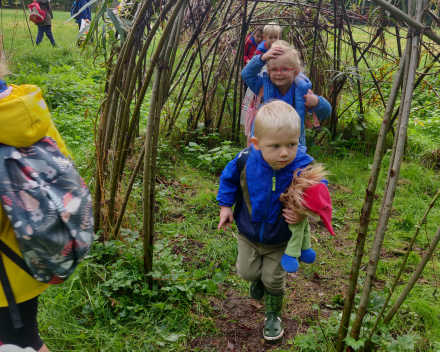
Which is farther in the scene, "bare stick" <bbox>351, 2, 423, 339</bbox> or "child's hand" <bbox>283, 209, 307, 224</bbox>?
"child's hand" <bbox>283, 209, 307, 224</bbox>

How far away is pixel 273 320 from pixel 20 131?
161 centimetres

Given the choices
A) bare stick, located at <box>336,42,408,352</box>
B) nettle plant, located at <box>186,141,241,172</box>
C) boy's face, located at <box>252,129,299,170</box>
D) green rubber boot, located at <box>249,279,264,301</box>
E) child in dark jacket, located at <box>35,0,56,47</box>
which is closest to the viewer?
bare stick, located at <box>336,42,408,352</box>

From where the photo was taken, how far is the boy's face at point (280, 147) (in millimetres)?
1731

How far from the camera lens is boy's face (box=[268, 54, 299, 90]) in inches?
105

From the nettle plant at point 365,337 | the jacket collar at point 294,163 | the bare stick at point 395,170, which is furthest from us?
the jacket collar at point 294,163

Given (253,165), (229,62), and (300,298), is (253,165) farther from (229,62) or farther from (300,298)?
(229,62)

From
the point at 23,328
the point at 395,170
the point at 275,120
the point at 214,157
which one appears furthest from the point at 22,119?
the point at 214,157

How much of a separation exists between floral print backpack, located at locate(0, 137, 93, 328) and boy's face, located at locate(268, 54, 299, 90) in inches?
73.1

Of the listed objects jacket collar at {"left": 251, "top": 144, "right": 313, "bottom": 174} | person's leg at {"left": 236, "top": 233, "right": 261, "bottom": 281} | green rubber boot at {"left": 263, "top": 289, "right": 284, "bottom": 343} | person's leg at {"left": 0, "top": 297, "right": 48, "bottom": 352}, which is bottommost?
green rubber boot at {"left": 263, "top": 289, "right": 284, "bottom": 343}

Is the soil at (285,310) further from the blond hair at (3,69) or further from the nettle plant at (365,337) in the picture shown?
the blond hair at (3,69)

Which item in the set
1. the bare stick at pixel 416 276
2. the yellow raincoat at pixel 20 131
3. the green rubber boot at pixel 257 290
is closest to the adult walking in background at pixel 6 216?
the yellow raincoat at pixel 20 131

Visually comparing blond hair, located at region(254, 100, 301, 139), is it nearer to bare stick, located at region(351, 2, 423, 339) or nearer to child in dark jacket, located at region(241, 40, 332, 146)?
bare stick, located at region(351, 2, 423, 339)

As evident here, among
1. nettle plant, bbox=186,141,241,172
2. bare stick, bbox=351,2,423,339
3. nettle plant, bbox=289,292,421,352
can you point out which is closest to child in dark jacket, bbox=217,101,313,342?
nettle plant, bbox=289,292,421,352

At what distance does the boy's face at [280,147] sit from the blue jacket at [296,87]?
1.08 m
